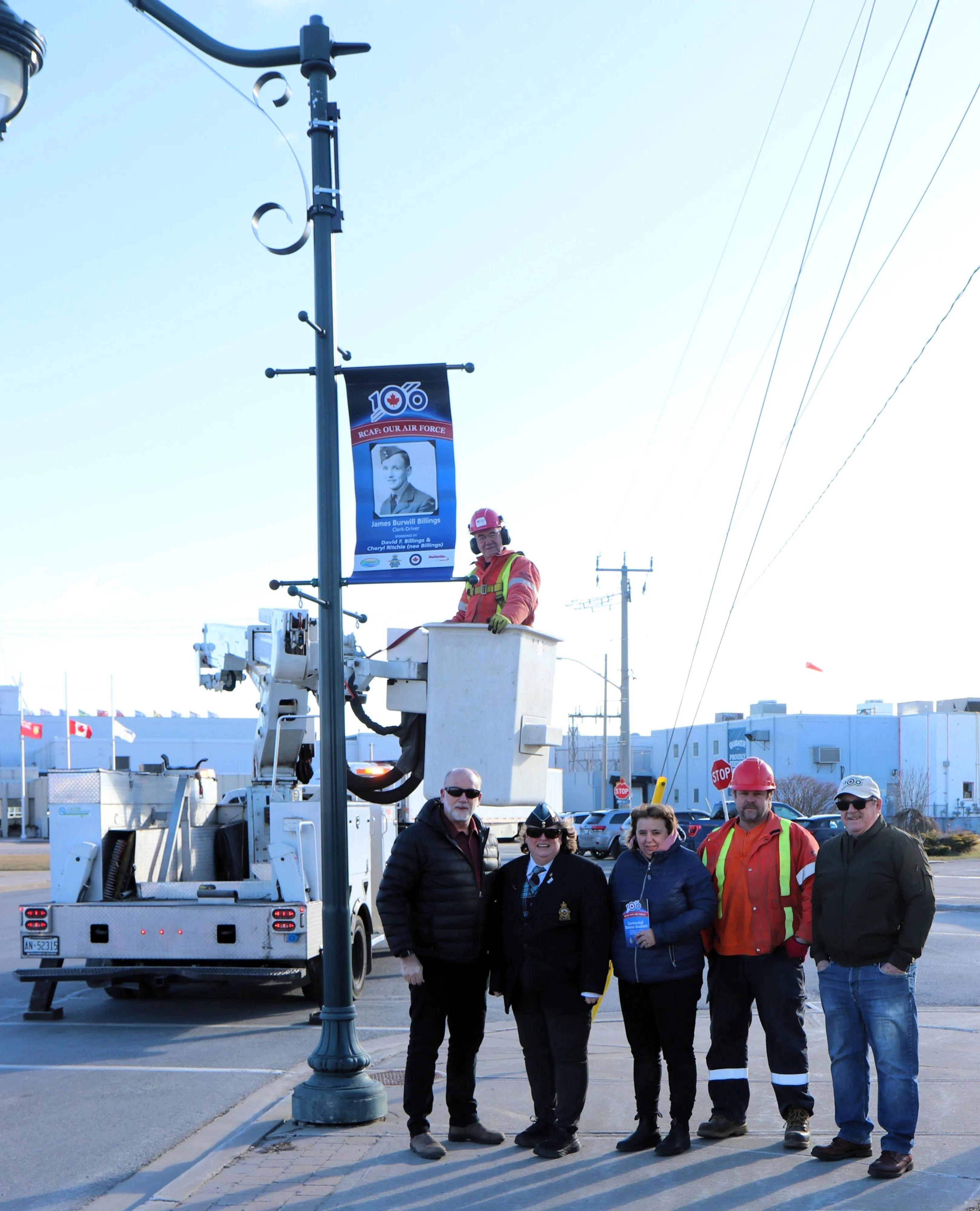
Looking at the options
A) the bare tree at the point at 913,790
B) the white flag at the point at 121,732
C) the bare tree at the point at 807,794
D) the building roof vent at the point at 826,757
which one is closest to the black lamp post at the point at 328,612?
the white flag at the point at 121,732

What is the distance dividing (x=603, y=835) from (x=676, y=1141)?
33171mm

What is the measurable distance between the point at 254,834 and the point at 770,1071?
672 cm

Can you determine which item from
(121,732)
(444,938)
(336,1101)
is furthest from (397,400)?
(121,732)

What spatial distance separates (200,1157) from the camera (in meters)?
6.24

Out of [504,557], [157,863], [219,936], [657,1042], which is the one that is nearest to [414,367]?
[504,557]

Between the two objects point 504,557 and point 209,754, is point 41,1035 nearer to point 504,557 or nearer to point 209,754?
point 504,557

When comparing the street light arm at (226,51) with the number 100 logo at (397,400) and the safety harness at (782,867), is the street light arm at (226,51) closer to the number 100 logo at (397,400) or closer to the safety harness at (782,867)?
the number 100 logo at (397,400)

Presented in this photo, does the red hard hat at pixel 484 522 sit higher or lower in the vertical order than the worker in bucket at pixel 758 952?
higher

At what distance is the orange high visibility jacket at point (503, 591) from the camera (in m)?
8.51

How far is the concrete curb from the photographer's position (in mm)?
5543

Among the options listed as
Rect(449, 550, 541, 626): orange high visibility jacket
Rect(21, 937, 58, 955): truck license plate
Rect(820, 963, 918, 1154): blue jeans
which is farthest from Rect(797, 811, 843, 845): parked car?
Rect(820, 963, 918, 1154): blue jeans

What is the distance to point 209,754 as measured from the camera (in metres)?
76.1

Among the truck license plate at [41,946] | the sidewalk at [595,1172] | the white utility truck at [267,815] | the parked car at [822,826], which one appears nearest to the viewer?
the sidewalk at [595,1172]

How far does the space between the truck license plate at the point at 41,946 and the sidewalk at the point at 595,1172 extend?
4089mm
